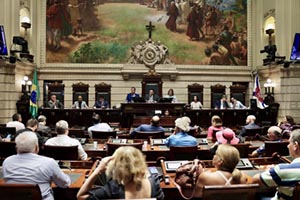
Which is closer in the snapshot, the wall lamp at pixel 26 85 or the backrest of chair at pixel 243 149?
the backrest of chair at pixel 243 149

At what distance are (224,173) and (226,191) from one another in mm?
343

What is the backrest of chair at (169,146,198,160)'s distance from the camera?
5.41m

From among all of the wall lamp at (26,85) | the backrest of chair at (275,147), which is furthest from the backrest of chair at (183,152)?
the wall lamp at (26,85)

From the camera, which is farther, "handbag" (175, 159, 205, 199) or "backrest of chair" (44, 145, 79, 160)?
"backrest of chair" (44, 145, 79, 160)

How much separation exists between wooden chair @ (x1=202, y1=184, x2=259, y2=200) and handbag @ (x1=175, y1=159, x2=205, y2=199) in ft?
2.02

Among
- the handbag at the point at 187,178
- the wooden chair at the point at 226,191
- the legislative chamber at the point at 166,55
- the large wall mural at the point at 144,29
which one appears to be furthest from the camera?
the large wall mural at the point at 144,29

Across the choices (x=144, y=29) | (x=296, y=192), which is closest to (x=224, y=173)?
(x=296, y=192)

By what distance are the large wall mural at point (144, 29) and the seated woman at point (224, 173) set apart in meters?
15.1

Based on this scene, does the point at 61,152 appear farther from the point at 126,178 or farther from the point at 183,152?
the point at 126,178

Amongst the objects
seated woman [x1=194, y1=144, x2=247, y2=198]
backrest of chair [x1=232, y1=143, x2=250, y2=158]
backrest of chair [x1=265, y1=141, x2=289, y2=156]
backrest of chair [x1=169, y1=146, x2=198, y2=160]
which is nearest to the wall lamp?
backrest of chair [x1=169, y1=146, x2=198, y2=160]

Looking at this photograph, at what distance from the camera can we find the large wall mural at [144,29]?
17891 millimetres

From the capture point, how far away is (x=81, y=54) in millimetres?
17875

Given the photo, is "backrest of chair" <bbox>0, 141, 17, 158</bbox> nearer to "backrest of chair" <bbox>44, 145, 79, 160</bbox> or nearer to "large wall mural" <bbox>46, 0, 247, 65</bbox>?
"backrest of chair" <bbox>44, 145, 79, 160</bbox>

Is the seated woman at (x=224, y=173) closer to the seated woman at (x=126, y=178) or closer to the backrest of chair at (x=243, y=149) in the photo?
the seated woman at (x=126, y=178)
